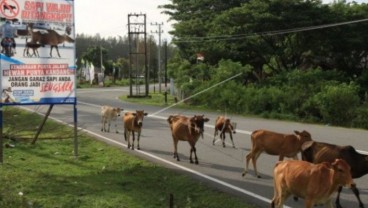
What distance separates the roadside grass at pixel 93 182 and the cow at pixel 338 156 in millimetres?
1509

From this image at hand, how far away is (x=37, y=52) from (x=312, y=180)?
8.67 metres

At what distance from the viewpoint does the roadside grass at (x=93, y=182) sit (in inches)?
356

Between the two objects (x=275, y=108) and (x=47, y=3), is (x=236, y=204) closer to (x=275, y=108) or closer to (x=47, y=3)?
(x=47, y=3)

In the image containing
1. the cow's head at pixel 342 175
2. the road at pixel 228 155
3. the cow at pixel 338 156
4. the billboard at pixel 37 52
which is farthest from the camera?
the billboard at pixel 37 52

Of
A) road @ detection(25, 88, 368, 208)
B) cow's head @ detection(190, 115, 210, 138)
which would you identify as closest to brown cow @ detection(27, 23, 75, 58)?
road @ detection(25, 88, 368, 208)

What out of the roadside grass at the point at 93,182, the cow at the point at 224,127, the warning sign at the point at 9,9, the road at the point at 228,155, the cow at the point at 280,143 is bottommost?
the road at the point at 228,155

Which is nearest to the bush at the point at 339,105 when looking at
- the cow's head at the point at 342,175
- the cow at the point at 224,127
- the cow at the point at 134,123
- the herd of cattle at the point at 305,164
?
the cow at the point at 224,127

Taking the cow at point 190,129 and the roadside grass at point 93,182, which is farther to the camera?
the cow at point 190,129

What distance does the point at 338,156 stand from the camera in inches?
351

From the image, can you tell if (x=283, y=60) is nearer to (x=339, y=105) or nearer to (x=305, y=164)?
(x=339, y=105)

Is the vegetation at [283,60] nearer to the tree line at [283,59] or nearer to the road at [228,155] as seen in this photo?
the tree line at [283,59]

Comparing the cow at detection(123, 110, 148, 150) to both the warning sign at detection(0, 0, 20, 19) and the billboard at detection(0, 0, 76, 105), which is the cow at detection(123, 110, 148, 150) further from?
the warning sign at detection(0, 0, 20, 19)

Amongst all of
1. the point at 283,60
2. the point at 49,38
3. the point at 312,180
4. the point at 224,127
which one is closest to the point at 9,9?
the point at 49,38

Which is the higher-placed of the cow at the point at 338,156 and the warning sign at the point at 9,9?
the warning sign at the point at 9,9
